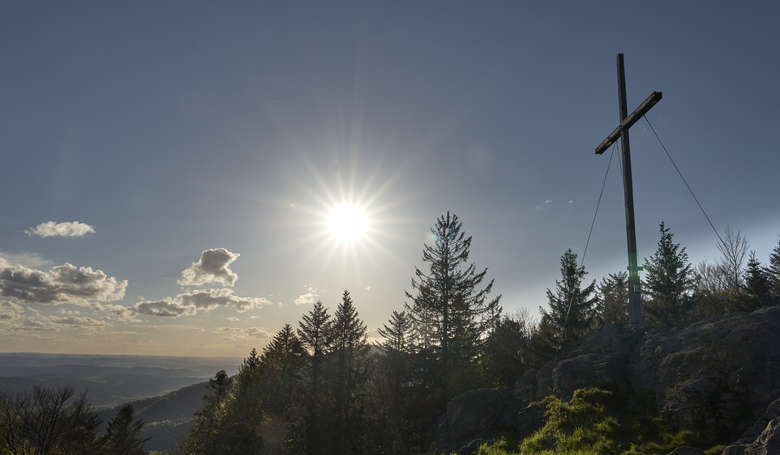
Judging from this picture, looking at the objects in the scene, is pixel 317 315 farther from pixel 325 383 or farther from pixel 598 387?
pixel 598 387

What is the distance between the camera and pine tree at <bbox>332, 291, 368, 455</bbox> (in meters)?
26.7

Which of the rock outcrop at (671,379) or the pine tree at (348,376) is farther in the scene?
the pine tree at (348,376)

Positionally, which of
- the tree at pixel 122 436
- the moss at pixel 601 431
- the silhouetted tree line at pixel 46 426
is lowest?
the tree at pixel 122 436

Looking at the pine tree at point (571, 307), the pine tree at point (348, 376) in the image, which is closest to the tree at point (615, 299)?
the pine tree at point (571, 307)

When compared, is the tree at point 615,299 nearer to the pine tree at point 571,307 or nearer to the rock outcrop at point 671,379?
the pine tree at point 571,307

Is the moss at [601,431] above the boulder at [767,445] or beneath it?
beneath

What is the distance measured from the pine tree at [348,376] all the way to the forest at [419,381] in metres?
0.11

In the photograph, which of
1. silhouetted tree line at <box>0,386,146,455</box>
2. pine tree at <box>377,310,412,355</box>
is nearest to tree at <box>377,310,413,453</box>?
pine tree at <box>377,310,412,355</box>

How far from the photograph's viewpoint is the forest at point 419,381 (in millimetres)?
20797

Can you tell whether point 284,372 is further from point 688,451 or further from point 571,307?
point 688,451

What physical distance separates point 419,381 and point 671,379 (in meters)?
22.2

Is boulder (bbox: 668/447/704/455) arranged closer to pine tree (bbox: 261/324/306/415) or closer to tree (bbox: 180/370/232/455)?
tree (bbox: 180/370/232/455)

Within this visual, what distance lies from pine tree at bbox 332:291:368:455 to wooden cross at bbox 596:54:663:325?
21.2 metres

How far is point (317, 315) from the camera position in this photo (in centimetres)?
4300
